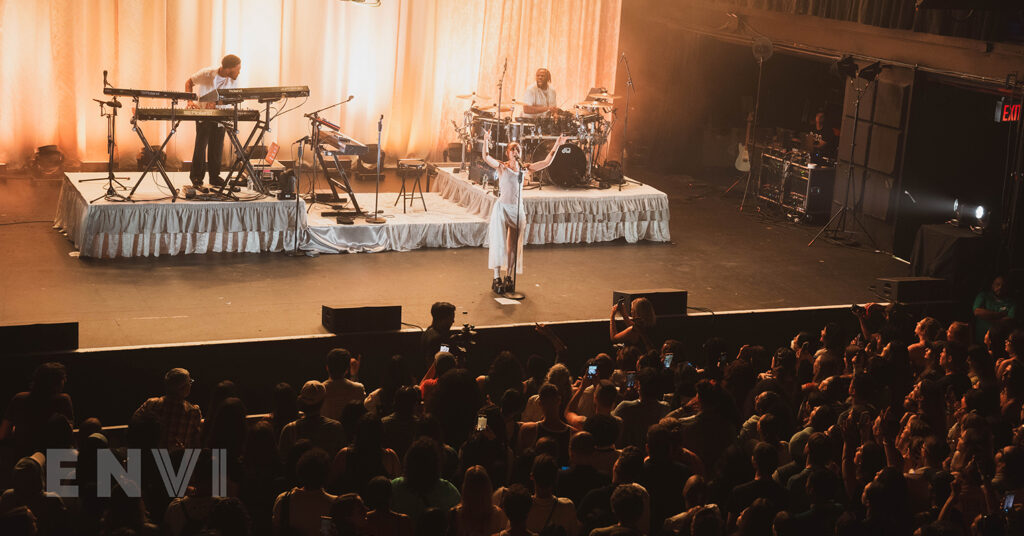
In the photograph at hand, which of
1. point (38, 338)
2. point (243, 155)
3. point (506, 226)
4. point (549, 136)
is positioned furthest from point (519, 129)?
point (38, 338)

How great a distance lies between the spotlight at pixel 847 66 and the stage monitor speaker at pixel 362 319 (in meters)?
7.50

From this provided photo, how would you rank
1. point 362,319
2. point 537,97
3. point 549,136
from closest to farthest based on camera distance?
point 362,319 < point 549,136 < point 537,97

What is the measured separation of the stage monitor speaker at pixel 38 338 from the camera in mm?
7473

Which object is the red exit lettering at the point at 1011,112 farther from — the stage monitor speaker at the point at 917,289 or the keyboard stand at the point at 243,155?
the keyboard stand at the point at 243,155

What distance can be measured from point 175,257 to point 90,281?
3.99ft

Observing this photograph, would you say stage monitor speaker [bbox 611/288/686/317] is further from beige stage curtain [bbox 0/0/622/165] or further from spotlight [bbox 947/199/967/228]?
beige stage curtain [bbox 0/0/622/165]

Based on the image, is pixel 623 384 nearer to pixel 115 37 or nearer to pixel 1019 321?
pixel 1019 321

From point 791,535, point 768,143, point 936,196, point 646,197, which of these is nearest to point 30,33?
point 646,197

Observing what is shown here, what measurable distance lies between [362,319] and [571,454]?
3.91 metres

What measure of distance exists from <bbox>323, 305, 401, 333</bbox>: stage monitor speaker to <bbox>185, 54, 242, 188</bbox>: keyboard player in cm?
430

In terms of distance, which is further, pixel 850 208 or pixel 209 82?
pixel 850 208

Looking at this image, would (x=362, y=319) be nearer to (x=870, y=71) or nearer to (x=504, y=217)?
(x=504, y=217)

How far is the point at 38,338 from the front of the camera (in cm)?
759

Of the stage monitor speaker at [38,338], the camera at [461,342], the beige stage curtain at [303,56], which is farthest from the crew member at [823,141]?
the stage monitor speaker at [38,338]
